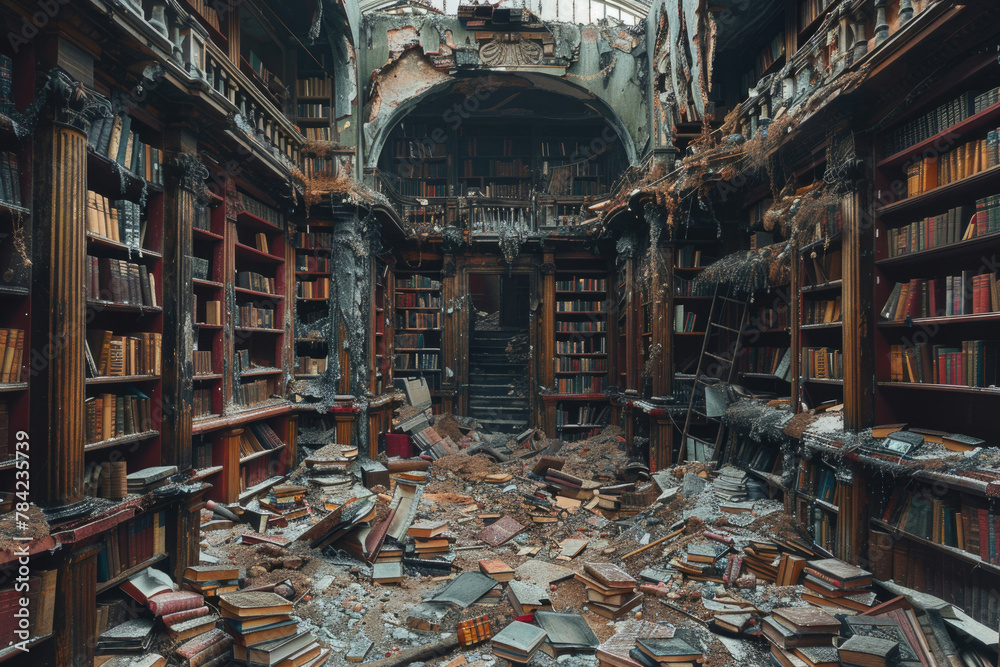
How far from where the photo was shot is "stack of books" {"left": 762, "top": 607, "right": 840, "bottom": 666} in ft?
8.45

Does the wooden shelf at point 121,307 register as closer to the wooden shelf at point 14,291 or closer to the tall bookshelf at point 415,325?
the wooden shelf at point 14,291

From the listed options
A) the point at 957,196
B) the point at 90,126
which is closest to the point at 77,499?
the point at 90,126

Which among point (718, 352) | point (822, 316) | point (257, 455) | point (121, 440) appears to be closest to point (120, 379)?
point (121, 440)

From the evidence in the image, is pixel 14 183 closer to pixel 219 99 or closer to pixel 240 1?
pixel 219 99

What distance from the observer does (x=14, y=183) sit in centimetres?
249

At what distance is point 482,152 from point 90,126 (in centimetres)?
768

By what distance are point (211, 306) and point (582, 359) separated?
5.65 meters

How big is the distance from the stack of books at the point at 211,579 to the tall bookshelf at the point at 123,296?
0.76 metres

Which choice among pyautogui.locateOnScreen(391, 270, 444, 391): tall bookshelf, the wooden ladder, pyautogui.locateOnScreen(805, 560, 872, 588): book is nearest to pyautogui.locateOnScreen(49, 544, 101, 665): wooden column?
pyautogui.locateOnScreen(805, 560, 872, 588): book

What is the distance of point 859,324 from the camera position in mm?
3539

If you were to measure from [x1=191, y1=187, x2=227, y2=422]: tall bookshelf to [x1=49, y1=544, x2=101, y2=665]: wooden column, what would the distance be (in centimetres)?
200

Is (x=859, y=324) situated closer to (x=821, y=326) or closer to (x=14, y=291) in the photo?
(x=821, y=326)

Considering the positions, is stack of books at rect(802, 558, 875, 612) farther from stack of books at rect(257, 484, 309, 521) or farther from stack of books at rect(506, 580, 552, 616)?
stack of books at rect(257, 484, 309, 521)

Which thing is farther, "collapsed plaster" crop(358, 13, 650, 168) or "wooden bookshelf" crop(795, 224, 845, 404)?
"collapsed plaster" crop(358, 13, 650, 168)
